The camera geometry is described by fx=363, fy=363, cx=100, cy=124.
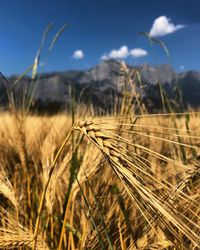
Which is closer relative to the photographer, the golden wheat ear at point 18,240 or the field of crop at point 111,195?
the field of crop at point 111,195

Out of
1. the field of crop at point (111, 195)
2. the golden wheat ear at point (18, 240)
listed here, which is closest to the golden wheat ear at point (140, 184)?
the field of crop at point (111, 195)

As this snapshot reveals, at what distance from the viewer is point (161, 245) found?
83cm

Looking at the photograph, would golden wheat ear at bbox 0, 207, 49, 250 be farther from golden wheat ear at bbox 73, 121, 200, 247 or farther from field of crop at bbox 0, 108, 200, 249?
golden wheat ear at bbox 73, 121, 200, 247

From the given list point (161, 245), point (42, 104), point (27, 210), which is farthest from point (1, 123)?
point (42, 104)

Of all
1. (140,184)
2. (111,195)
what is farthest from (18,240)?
(140,184)

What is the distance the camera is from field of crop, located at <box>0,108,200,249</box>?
520 millimetres

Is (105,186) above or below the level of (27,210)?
above

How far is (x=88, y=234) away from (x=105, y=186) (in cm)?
21

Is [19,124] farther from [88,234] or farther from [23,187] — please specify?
[88,234]

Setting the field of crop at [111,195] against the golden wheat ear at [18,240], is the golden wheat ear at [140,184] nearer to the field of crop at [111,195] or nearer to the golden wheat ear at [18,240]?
the field of crop at [111,195]

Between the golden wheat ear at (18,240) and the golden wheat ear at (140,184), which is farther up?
the golden wheat ear at (140,184)

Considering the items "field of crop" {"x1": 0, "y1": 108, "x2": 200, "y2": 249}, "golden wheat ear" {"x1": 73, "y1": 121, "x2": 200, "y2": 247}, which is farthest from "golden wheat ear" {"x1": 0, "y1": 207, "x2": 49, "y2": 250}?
"golden wheat ear" {"x1": 73, "y1": 121, "x2": 200, "y2": 247}

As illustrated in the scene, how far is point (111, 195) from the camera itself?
1259 mm

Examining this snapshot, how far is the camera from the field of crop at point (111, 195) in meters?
0.52
